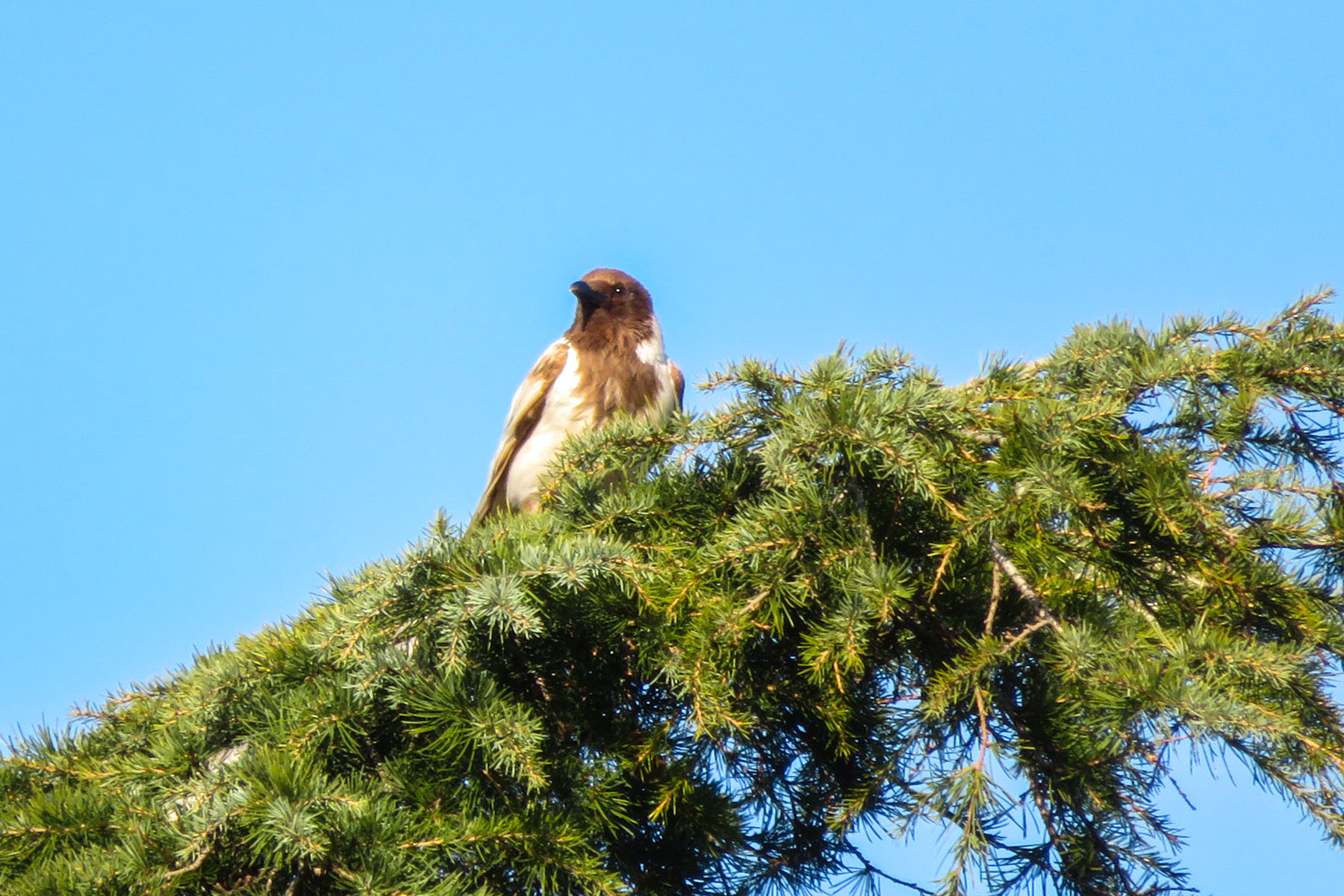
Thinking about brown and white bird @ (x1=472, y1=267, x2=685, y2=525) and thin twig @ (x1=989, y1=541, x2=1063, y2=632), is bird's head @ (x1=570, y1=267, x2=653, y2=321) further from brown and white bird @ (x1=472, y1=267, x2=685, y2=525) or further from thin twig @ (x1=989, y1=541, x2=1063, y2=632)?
thin twig @ (x1=989, y1=541, x2=1063, y2=632)

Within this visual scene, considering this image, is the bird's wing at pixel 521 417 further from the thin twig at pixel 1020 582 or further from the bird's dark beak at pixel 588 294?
the thin twig at pixel 1020 582

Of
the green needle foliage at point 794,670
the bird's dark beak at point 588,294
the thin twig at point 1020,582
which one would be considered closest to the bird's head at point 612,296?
the bird's dark beak at point 588,294

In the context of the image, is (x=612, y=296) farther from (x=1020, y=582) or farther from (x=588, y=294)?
(x=1020, y=582)

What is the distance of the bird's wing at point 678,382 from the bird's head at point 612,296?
1.12ft

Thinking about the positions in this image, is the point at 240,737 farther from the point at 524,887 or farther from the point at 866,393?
the point at 866,393

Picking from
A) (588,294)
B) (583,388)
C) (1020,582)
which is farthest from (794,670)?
(588,294)

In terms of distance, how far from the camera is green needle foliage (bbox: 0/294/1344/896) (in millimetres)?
2338

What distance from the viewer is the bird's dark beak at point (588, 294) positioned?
259 inches

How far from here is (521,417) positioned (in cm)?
611

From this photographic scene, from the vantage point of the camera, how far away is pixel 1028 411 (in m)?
2.69

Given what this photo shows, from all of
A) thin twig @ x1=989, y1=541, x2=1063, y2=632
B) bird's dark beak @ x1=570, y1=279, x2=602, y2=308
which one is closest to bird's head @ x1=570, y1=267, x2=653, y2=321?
bird's dark beak @ x1=570, y1=279, x2=602, y2=308

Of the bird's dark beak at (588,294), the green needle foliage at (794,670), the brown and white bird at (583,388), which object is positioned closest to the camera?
the green needle foliage at (794,670)

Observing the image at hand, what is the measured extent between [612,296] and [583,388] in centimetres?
78

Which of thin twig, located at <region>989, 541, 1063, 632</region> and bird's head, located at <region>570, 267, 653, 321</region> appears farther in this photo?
bird's head, located at <region>570, 267, 653, 321</region>
